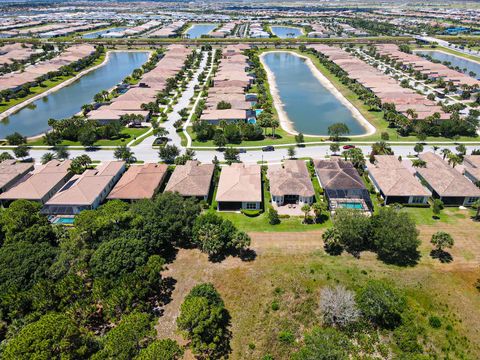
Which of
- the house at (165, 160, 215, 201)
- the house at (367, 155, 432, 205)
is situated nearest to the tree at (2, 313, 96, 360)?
the house at (165, 160, 215, 201)

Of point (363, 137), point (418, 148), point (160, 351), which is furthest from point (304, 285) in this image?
point (363, 137)

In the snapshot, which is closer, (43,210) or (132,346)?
(132,346)

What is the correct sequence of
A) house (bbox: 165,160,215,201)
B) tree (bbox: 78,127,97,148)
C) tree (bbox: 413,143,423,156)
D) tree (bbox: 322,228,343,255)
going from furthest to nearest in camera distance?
tree (bbox: 78,127,97,148)
tree (bbox: 413,143,423,156)
house (bbox: 165,160,215,201)
tree (bbox: 322,228,343,255)

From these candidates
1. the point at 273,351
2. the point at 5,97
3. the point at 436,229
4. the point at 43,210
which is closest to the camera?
the point at 273,351

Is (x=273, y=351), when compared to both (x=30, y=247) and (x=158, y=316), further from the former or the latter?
(x=30, y=247)

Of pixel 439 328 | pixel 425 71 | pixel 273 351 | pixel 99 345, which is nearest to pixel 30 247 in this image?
pixel 99 345

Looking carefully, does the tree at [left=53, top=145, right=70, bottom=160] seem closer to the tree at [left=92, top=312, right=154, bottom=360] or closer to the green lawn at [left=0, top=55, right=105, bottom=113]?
the green lawn at [left=0, top=55, right=105, bottom=113]

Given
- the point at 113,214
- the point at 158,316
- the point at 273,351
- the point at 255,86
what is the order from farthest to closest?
the point at 255,86
the point at 113,214
the point at 158,316
the point at 273,351

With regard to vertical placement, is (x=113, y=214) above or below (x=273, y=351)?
above
